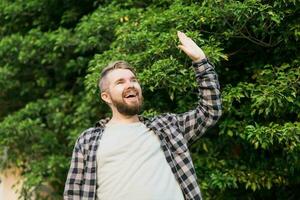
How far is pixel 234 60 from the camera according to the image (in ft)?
15.9

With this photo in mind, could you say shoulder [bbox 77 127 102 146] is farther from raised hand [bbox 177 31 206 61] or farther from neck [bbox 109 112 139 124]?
raised hand [bbox 177 31 206 61]

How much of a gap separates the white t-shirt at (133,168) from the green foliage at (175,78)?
1.24 meters

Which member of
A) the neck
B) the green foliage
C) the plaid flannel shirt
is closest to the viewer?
the plaid flannel shirt

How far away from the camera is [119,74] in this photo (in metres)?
2.92

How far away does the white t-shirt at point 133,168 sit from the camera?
260 centimetres

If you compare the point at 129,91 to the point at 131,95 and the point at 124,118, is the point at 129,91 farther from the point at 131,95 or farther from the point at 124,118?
the point at 124,118

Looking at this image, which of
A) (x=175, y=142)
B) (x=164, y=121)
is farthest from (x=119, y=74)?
(x=175, y=142)

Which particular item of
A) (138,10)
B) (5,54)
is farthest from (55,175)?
(138,10)

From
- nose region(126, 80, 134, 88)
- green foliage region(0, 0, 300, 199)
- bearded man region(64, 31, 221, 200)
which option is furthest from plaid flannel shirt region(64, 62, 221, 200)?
green foliage region(0, 0, 300, 199)

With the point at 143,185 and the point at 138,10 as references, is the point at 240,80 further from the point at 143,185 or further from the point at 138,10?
the point at 143,185

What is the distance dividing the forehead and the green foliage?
1.02 metres

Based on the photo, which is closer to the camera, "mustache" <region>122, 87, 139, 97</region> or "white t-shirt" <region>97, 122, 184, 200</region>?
"white t-shirt" <region>97, 122, 184, 200</region>

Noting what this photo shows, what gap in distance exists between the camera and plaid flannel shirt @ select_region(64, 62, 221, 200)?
276cm

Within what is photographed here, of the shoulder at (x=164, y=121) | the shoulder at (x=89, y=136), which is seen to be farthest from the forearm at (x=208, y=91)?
the shoulder at (x=89, y=136)
